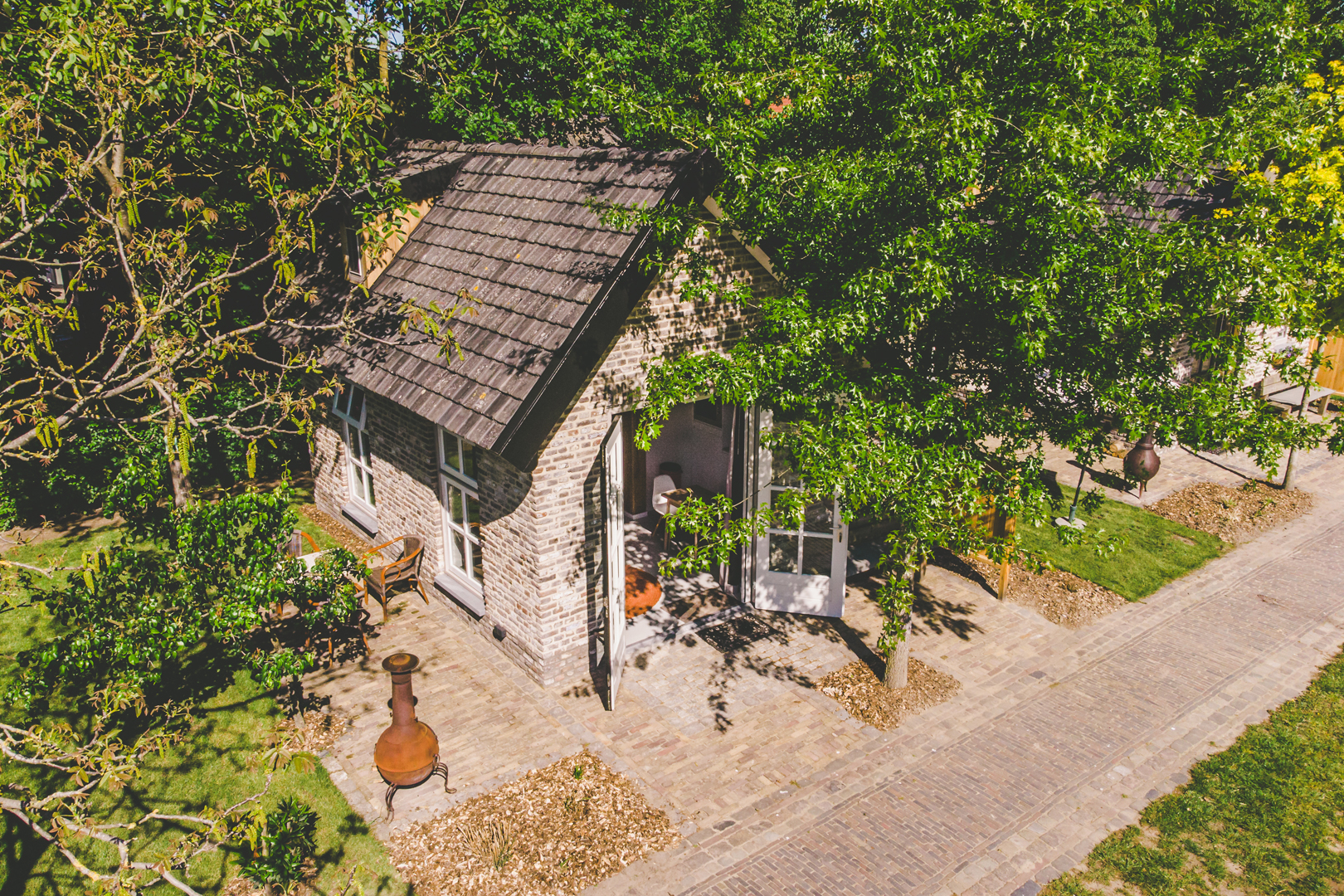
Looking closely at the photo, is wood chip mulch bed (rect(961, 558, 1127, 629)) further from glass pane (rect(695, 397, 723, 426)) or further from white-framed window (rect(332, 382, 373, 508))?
white-framed window (rect(332, 382, 373, 508))

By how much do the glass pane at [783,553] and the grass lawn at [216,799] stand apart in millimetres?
5822

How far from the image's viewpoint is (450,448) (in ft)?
33.6

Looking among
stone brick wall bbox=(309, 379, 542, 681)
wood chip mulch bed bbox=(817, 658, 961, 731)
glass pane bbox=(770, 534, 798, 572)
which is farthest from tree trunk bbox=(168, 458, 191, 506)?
wood chip mulch bed bbox=(817, 658, 961, 731)

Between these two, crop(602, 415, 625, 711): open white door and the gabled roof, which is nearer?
the gabled roof

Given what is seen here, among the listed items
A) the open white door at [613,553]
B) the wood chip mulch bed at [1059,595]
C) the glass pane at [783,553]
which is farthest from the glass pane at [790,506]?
the wood chip mulch bed at [1059,595]

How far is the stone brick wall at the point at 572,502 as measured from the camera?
28.8 ft

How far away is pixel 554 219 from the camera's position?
9469 mm

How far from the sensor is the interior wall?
46.3 feet

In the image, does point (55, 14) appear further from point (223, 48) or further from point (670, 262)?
point (670, 262)

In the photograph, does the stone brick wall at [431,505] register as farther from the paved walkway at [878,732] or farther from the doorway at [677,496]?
the doorway at [677,496]

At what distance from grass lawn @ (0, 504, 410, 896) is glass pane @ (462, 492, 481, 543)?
113 inches

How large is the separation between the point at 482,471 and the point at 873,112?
18.1 ft

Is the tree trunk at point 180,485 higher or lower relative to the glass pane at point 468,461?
lower

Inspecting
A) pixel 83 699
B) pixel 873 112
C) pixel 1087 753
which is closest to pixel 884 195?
pixel 873 112
